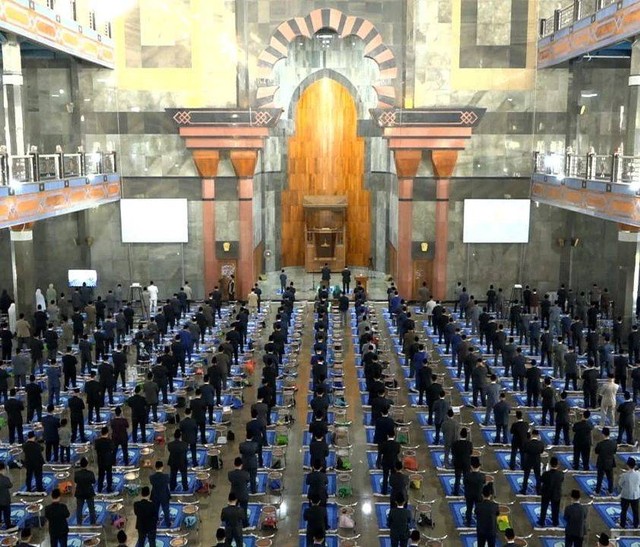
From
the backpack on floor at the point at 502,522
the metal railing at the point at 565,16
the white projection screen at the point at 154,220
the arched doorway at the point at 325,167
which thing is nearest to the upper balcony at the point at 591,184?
the metal railing at the point at 565,16

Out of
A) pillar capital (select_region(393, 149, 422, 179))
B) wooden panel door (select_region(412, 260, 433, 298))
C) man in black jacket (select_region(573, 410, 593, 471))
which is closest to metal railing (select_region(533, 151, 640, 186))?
pillar capital (select_region(393, 149, 422, 179))

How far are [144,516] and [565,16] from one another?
985 inches

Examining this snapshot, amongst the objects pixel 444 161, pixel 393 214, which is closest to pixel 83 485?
pixel 444 161

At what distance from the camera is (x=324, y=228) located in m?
36.9

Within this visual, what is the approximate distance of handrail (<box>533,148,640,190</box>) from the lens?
20.9m

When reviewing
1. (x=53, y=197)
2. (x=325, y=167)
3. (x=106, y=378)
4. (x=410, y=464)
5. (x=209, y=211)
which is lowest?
(x=410, y=464)

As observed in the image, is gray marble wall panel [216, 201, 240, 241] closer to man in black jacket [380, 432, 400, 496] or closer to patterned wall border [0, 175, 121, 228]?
patterned wall border [0, 175, 121, 228]

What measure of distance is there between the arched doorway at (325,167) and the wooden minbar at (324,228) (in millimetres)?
2265

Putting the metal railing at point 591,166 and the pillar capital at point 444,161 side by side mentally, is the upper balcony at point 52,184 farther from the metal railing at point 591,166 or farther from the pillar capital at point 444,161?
the metal railing at point 591,166

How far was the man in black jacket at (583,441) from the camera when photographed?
47.9 feet

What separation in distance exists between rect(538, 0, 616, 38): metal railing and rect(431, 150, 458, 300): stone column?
5793 mm

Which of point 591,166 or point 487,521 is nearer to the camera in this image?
point 487,521

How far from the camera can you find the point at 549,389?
648 inches

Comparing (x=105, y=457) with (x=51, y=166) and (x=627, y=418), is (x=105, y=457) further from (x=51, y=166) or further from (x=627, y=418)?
(x=51, y=166)
